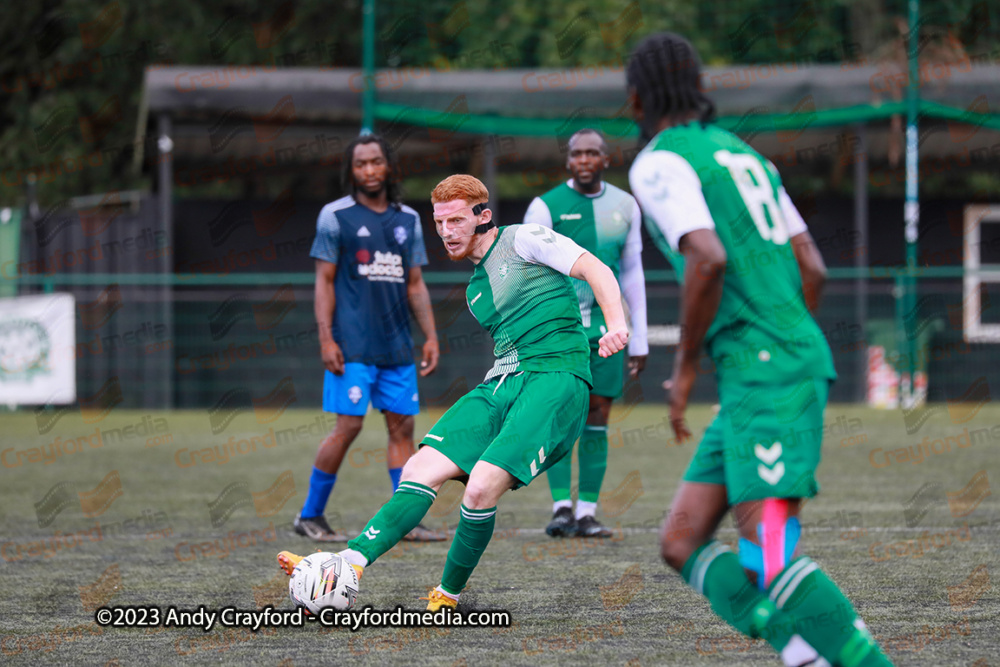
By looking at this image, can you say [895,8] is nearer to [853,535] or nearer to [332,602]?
[853,535]

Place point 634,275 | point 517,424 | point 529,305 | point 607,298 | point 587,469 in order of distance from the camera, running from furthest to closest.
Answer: point 634,275 → point 587,469 → point 529,305 → point 517,424 → point 607,298

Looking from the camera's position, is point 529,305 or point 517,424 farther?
point 529,305

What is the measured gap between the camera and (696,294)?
3.44 m

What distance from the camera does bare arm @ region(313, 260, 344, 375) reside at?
7.17 metres

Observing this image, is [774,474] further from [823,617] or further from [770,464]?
[823,617]

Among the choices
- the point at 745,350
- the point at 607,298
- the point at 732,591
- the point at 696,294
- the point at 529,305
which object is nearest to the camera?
the point at 696,294

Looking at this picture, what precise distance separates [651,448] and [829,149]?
32.0 ft

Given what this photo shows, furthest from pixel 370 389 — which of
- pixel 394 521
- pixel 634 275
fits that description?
pixel 394 521

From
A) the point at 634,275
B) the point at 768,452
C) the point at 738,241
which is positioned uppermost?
the point at 738,241

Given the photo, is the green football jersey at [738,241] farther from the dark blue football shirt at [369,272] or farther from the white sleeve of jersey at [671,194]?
the dark blue football shirt at [369,272]

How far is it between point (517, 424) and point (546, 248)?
0.72 metres

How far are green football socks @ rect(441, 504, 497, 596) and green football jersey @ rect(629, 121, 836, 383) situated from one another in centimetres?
156

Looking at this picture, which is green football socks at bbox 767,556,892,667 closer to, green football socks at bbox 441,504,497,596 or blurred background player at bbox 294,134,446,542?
green football socks at bbox 441,504,497,596

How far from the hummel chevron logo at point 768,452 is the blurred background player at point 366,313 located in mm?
3740
